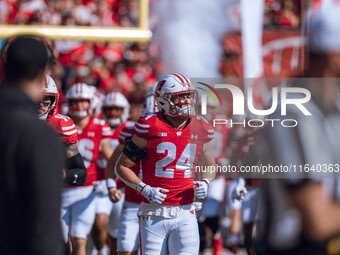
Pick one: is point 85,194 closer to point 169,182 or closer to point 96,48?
point 169,182

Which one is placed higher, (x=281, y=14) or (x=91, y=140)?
(x=281, y=14)

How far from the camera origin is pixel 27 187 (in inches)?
85.7

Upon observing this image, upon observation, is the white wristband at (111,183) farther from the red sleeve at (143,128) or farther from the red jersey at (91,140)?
A: the red sleeve at (143,128)

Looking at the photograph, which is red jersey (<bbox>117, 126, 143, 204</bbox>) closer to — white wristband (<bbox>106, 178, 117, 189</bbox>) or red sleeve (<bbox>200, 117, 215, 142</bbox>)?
white wristband (<bbox>106, 178, 117, 189</bbox>)

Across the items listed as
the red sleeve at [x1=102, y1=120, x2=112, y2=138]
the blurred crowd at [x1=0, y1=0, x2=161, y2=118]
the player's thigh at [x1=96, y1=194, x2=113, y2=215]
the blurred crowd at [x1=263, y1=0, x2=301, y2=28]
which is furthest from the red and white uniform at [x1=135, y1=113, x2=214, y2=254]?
the blurred crowd at [x1=263, y1=0, x2=301, y2=28]

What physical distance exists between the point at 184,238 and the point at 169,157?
1.99ft

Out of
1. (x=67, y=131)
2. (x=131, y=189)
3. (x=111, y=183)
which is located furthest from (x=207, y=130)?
(x=111, y=183)

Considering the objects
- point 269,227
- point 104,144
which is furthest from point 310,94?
point 104,144

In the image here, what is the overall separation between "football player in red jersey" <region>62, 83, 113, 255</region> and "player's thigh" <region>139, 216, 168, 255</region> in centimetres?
199

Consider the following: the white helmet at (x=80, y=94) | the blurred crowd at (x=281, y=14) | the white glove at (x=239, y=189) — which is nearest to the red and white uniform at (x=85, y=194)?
the white helmet at (x=80, y=94)

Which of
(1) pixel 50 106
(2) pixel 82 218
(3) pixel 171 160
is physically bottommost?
(2) pixel 82 218

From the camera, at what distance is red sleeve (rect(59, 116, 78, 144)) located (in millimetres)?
4688

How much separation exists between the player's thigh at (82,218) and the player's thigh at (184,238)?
2093mm

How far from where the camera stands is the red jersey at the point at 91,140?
6770 millimetres
